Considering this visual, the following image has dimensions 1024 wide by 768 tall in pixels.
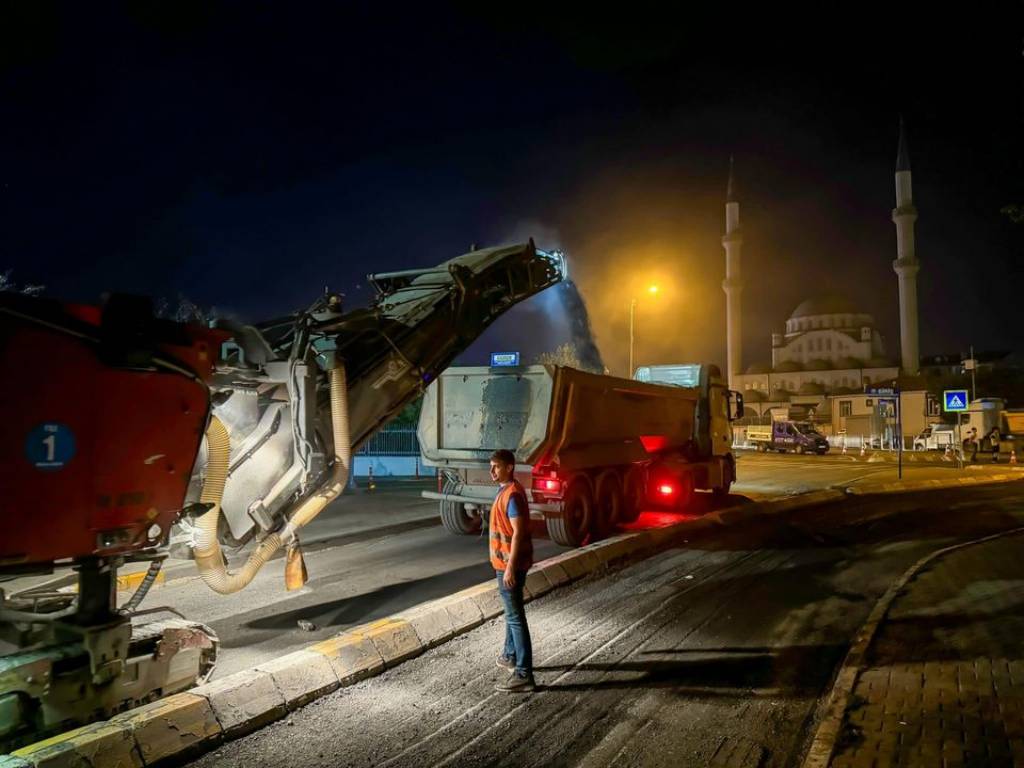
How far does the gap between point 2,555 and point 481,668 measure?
11.1 feet

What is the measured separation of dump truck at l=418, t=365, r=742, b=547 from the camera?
419 inches

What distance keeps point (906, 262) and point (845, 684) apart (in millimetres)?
67940

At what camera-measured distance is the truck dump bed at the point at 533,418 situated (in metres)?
10.5

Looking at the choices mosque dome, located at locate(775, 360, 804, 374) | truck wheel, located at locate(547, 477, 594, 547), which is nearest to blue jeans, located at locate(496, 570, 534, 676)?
truck wheel, located at locate(547, 477, 594, 547)

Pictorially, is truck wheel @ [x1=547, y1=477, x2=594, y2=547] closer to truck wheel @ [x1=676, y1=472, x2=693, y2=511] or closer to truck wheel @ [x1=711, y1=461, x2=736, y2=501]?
truck wheel @ [x1=676, y1=472, x2=693, y2=511]

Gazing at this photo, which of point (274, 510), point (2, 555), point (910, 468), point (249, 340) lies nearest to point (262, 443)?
point (274, 510)

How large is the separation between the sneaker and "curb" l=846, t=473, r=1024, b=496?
15.6 metres

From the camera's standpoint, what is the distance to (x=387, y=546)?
38.0 ft

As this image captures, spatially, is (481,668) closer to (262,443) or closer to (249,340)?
(262,443)

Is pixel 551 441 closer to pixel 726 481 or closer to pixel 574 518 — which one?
pixel 574 518

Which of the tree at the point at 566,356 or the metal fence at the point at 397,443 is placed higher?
the tree at the point at 566,356

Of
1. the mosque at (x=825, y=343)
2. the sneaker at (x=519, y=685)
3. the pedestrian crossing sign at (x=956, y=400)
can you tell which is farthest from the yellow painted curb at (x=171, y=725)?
the mosque at (x=825, y=343)

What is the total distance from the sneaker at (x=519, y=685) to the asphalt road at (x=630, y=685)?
87 mm

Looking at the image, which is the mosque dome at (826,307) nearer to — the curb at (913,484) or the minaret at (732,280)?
the minaret at (732,280)
